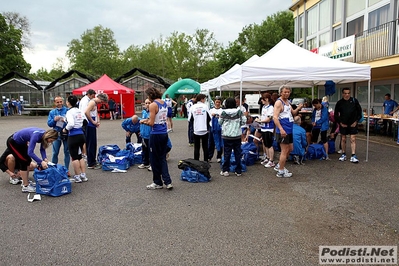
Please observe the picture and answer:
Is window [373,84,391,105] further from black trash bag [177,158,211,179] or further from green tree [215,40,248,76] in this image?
green tree [215,40,248,76]

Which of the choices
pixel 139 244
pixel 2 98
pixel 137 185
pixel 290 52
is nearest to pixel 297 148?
pixel 290 52

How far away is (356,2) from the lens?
14.0 metres

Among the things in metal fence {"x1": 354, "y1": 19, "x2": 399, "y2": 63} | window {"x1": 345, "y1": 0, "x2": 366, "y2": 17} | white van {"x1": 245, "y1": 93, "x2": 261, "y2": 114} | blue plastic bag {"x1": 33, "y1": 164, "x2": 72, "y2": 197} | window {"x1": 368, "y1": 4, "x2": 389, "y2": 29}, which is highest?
window {"x1": 345, "y1": 0, "x2": 366, "y2": 17}

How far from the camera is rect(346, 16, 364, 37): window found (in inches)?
540

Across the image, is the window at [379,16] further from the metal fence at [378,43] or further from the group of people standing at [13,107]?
the group of people standing at [13,107]

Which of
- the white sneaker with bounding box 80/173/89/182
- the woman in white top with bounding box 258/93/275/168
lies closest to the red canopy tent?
the white sneaker with bounding box 80/173/89/182

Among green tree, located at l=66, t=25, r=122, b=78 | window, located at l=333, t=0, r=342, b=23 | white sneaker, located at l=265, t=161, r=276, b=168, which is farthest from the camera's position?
green tree, located at l=66, t=25, r=122, b=78

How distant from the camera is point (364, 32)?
12.6 m

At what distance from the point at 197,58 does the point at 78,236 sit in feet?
137

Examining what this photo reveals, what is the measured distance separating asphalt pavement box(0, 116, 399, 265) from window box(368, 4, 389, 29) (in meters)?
8.54

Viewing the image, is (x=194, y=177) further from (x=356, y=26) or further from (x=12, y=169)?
(x=356, y=26)

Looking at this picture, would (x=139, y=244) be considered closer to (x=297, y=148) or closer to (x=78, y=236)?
(x=78, y=236)

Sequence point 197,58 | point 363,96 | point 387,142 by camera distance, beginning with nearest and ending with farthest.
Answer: point 387,142 < point 363,96 < point 197,58

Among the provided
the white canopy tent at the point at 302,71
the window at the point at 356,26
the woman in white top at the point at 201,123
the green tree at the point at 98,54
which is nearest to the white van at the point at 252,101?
the window at the point at 356,26
